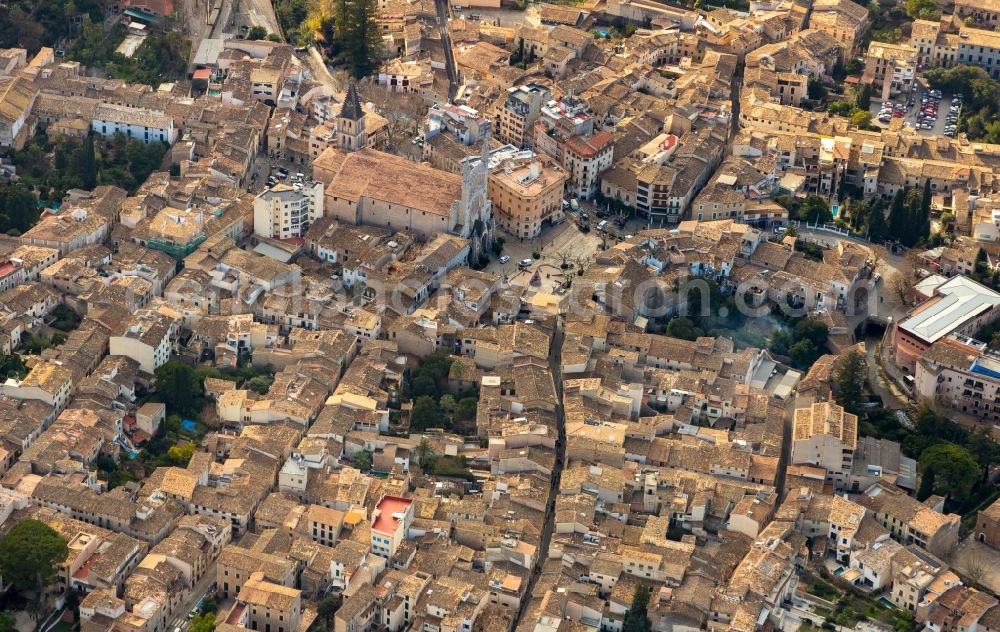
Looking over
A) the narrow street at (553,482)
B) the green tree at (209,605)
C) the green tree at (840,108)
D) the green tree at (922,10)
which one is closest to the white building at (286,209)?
the narrow street at (553,482)

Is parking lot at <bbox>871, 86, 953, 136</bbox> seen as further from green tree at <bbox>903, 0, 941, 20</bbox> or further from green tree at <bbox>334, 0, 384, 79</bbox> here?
green tree at <bbox>334, 0, 384, 79</bbox>

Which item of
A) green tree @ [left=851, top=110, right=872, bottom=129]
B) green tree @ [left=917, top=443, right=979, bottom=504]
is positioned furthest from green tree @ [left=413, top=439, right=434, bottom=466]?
green tree @ [left=851, top=110, right=872, bottom=129]

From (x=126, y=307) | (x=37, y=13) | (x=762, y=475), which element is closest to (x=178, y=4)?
(x=37, y=13)

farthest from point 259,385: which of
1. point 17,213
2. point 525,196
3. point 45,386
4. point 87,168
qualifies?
point 87,168

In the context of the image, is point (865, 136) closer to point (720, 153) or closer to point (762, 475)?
point (720, 153)

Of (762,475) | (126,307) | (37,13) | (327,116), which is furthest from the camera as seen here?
(37,13)
